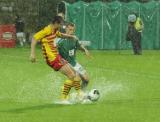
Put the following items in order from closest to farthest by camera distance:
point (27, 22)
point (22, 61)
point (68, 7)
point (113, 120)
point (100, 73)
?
point (113, 120) → point (100, 73) → point (22, 61) → point (68, 7) → point (27, 22)

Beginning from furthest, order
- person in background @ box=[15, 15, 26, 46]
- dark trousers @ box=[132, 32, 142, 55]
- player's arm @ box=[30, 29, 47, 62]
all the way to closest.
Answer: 1. person in background @ box=[15, 15, 26, 46]
2. dark trousers @ box=[132, 32, 142, 55]
3. player's arm @ box=[30, 29, 47, 62]

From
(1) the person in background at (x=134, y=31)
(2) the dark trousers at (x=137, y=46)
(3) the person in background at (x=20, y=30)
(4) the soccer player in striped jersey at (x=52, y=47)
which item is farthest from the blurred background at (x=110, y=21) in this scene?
(4) the soccer player in striped jersey at (x=52, y=47)

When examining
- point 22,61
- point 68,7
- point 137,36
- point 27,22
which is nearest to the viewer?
point 22,61

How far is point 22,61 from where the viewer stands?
30531mm

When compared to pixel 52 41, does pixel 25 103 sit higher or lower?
lower

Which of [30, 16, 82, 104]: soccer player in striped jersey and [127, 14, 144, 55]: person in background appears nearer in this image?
[30, 16, 82, 104]: soccer player in striped jersey

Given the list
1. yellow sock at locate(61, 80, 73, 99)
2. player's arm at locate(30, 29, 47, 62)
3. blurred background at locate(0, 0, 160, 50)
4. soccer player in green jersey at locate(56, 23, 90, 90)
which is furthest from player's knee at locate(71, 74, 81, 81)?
blurred background at locate(0, 0, 160, 50)

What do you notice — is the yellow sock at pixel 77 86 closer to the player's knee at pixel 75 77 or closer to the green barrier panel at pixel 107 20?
the player's knee at pixel 75 77

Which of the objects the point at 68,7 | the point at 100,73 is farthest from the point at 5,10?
the point at 100,73

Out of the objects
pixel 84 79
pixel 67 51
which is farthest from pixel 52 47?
pixel 84 79

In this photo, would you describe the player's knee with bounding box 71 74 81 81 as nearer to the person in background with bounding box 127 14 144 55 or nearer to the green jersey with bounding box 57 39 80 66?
the green jersey with bounding box 57 39 80 66

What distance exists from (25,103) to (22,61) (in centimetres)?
1485

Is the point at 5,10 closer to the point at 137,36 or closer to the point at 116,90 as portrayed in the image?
the point at 137,36

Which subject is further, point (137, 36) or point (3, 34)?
point (3, 34)
